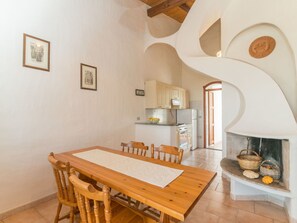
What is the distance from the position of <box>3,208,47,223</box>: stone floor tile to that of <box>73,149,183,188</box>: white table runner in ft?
2.91

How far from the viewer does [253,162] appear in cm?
221

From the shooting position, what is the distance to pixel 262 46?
8.38 ft

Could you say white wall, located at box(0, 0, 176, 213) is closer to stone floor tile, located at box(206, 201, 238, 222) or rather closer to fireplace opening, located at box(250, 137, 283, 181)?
stone floor tile, located at box(206, 201, 238, 222)

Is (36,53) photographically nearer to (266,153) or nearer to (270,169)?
(270,169)

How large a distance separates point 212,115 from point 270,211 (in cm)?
426

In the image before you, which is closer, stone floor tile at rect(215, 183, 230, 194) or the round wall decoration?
the round wall decoration

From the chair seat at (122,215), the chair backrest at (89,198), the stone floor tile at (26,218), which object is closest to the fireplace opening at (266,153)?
the chair seat at (122,215)

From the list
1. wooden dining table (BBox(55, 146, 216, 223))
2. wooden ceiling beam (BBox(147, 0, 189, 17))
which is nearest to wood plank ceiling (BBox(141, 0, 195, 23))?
wooden ceiling beam (BBox(147, 0, 189, 17))

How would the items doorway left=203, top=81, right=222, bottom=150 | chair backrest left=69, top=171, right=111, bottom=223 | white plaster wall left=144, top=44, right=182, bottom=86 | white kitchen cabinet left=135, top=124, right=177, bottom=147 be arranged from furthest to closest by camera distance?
1. doorway left=203, top=81, right=222, bottom=150
2. white plaster wall left=144, top=44, right=182, bottom=86
3. white kitchen cabinet left=135, top=124, right=177, bottom=147
4. chair backrest left=69, top=171, right=111, bottom=223

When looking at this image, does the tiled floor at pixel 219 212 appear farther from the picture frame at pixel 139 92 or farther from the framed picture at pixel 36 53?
the picture frame at pixel 139 92

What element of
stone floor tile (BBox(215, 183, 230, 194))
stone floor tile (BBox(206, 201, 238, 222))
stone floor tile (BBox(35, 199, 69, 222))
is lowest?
stone floor tile (BBox(35, 199, 69, 222))

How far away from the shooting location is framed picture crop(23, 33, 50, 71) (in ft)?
7.15

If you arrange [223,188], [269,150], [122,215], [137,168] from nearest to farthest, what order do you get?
[122,215]
[137,168]
[269,150]
[223,188]

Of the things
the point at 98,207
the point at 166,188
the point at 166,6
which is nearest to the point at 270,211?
the point at 166,188
